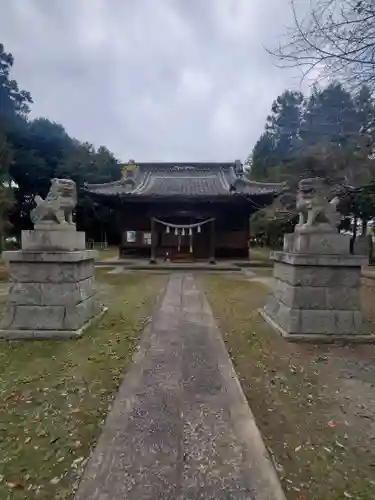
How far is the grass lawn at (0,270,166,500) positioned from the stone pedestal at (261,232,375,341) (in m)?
2.20

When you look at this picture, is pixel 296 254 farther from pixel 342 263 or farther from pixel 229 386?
pixel 229 386

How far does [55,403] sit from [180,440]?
3.88 feet

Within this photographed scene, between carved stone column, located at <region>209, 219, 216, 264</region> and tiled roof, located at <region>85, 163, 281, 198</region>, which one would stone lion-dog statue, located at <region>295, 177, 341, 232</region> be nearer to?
tiled roof, located at <region>85, 163, 281, 198</region>

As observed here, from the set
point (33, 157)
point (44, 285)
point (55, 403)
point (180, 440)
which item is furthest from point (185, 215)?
point (33, 157)

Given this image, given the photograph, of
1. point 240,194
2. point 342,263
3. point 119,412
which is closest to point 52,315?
point 119,412

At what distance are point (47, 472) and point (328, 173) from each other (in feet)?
24.6

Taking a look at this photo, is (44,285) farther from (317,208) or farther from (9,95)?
(9,95)

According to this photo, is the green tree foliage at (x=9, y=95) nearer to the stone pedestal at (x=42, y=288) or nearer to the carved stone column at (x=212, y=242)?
the carved stone column at (x=212, y=242)

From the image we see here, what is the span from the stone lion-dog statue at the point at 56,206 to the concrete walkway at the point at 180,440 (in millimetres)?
2274

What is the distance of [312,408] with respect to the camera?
8.95 feet

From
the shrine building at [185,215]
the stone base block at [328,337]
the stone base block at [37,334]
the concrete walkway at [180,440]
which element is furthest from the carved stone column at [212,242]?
the concrete walkway at [180,440]

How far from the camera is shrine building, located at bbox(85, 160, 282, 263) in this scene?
1575cm

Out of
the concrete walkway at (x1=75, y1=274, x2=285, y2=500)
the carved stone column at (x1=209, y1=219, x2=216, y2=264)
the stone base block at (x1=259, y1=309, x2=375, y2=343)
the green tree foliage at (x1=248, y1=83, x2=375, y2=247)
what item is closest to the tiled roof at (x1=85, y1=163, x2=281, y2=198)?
the carved stone column at (x1=209, y1=219, x2=216, y2=264)

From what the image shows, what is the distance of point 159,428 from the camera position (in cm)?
228
